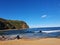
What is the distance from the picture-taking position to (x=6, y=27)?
139000 millimetres

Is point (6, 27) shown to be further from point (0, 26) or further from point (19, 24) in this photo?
point (19, 24)

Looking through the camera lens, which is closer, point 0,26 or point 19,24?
point 0,26

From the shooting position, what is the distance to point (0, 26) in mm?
132250

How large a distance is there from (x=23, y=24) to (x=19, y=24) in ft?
25.4

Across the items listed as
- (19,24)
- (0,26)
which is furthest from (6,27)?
(19,24)

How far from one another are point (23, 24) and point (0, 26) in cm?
5431

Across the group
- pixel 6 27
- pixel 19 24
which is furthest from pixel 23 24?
pixel 6 27

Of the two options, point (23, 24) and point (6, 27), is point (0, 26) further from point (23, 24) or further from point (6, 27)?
point (23, 24)

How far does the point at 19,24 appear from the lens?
177 metres

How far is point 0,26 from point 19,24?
154 ft

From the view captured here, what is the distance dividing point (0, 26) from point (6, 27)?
8.29m

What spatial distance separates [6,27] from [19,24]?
3923 centimetres

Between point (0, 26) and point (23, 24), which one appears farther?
point (23, 24)
